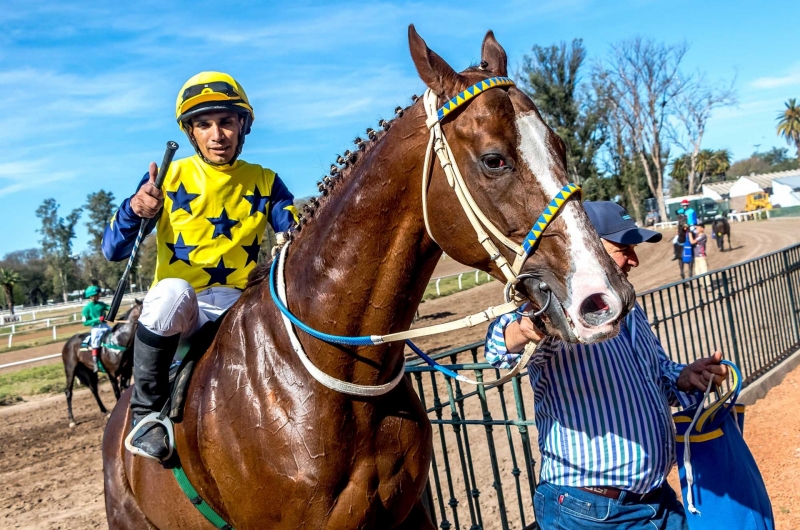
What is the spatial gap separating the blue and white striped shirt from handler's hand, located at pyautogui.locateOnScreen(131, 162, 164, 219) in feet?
5.01

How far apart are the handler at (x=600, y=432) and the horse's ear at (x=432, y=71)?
2.74 ft

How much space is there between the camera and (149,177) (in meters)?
2.81

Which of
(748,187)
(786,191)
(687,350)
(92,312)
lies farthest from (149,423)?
(748,187)

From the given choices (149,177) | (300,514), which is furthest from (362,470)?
(149,177)

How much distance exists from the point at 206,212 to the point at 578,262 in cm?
190

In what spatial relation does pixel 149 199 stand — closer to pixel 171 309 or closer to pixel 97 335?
pixel 171 309

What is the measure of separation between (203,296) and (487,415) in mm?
1777

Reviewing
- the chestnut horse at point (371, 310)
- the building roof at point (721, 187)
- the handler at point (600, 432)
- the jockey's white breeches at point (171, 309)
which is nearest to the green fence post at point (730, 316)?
the handler at point (600, 432)

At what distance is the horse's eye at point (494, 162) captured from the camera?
73.1 inches

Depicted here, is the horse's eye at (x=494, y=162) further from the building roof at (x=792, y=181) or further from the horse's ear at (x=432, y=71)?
the building roof at (x=792, y=181)

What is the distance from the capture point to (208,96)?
2.97 metres

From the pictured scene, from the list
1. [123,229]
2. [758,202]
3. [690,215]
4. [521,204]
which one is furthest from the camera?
[758,202]

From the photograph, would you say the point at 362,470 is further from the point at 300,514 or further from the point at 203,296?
the point at 203,296

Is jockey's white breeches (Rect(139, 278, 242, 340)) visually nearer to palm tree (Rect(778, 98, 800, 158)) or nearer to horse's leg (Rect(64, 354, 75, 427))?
horse's leg (Rect(64, 354, 75, 427))
